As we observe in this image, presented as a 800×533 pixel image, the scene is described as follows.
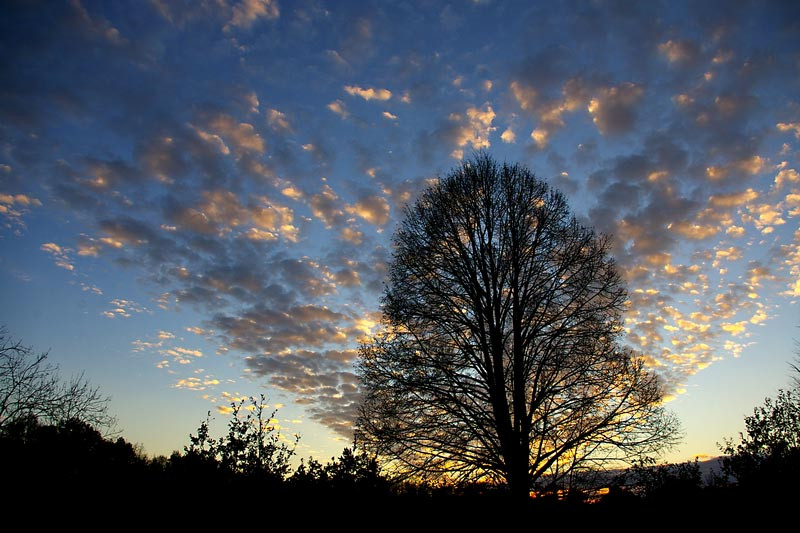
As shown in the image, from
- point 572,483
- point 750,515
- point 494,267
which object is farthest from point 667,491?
point 494,267

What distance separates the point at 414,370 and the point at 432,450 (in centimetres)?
197

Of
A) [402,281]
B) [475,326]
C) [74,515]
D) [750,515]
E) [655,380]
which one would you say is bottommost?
[750,515]

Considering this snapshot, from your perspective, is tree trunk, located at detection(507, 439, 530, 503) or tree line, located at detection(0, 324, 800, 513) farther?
tree trunk, located at detection(507, 439, 530, 503)

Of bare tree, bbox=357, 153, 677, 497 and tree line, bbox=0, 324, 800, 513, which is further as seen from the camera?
bare tree, bbox=357, 153, 677, 497

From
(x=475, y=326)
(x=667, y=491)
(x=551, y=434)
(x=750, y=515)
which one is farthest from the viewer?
(x=475, y=326)

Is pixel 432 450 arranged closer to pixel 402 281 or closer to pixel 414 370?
pixel 414 370

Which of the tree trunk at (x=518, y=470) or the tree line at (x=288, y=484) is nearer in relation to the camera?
the tree line at (x=288, y=484)

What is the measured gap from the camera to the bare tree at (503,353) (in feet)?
32.4

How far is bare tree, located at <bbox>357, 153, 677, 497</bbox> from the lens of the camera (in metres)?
9.88

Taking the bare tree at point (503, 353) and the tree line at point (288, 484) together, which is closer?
the tree line at point (288, 484)

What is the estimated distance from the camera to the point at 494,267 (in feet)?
37.4

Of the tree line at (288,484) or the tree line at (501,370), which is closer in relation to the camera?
the tree line at (288,484)

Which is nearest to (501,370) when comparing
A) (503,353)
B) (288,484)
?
(503,353)

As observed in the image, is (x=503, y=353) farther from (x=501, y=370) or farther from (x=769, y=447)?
(x=769, y=447)
